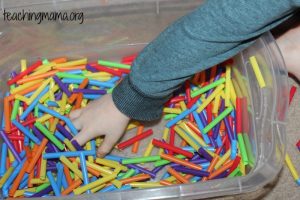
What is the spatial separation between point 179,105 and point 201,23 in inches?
15.6

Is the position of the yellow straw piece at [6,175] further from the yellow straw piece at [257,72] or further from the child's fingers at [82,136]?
the yellow straw piece at [257,72]

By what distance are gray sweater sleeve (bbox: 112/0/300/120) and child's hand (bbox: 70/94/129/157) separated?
6cm

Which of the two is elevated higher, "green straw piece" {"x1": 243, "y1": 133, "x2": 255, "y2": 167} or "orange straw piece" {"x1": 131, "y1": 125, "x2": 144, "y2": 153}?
"green straw piece" {"x1": 243, "y1": 133, "x2": 255, "y2": 167}

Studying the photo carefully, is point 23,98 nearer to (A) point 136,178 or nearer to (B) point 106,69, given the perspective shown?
(B) point 106,69

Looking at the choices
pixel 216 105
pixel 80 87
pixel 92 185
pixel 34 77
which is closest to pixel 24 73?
pixel 34 77

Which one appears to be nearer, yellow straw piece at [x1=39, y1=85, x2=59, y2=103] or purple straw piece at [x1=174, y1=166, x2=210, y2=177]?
purple straw piece at [x1=174, y1=166, x2=210, y2=177]

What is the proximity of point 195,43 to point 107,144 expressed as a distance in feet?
1.13

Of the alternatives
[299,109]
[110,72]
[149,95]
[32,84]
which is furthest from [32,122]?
[299,109]

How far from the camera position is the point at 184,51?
25.3 inches

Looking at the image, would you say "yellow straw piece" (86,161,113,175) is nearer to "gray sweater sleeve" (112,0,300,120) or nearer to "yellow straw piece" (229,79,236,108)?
"gray sweater sleeve" (112,0,300,120)

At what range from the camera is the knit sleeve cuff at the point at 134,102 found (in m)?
0.74

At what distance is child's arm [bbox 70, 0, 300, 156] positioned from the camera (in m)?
0.58

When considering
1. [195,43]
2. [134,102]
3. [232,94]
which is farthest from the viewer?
[232,94]

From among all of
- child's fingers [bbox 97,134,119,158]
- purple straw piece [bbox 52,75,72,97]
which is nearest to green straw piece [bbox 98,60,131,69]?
purple straw piece [bbox 52,75,72,97]
